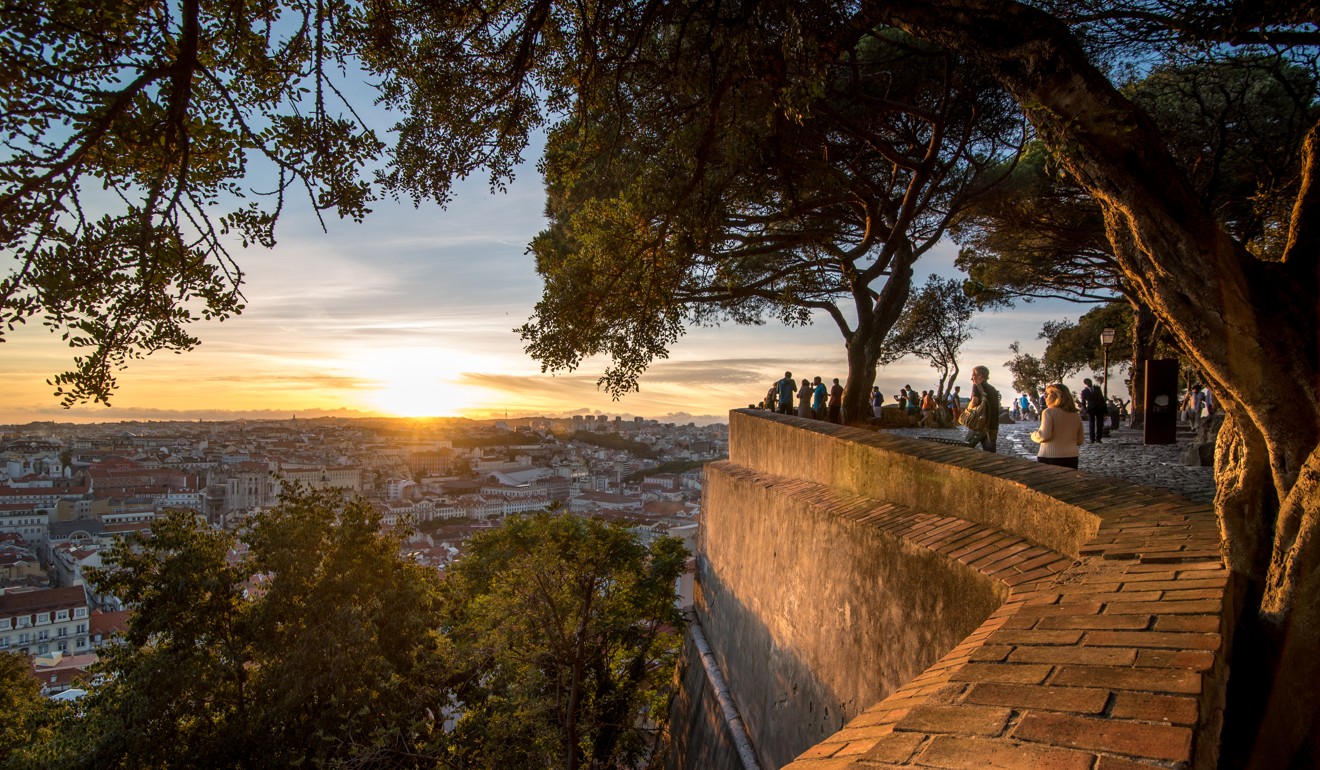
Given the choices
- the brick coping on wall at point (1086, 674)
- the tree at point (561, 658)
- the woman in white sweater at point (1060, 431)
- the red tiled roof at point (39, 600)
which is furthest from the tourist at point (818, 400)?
the red tiled roof at point (39, 600)

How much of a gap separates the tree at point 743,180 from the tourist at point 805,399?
1.52 m

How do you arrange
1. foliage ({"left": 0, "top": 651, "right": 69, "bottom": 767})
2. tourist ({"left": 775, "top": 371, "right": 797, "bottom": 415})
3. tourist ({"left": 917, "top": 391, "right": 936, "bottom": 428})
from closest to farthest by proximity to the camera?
1. foliage ({"left": 0, "top": 651, "right": 69, "bottom": 767})
2. tourist ({"left": 775, "top": 371, "right": 797, "bottom": 415})
3. tourist ({"left": 917, "top": 391, "right": 936, "bottom": 428})

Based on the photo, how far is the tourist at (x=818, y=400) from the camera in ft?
49.1

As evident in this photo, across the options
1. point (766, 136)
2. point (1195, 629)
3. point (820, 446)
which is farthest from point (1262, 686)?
point (766, 136)

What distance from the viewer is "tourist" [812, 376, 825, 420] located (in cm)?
1497

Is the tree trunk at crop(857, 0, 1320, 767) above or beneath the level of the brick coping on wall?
above

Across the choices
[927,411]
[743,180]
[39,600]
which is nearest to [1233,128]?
[927,411]

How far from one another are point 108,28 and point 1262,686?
5.77m

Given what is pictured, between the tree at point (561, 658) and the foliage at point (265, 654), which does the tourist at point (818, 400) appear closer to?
the tree at point (561, 658)

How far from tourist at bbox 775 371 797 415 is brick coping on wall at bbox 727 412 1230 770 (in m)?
12.6

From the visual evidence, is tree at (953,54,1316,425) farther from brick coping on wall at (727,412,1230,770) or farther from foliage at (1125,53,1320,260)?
brick coping on wall at (727,412,1230,770)

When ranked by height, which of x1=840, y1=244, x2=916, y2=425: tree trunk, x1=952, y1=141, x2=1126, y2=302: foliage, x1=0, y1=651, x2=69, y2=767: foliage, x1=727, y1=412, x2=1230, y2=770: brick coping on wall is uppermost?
x1=952, y1=141, x2=1126, y2=302: foliage

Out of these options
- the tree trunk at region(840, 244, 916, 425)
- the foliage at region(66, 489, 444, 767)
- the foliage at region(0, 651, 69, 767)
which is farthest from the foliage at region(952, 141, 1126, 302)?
the foliage at region(0, 651, 69, 767)

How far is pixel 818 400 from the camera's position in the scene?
49.5ft
